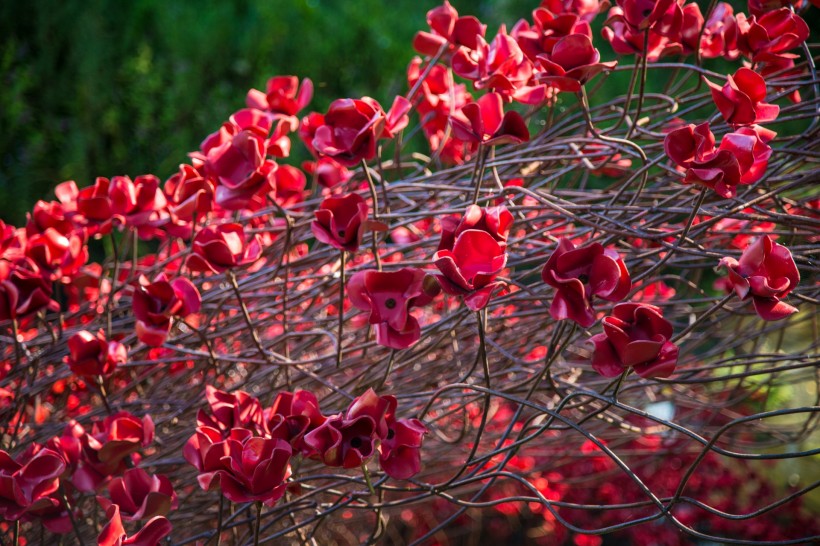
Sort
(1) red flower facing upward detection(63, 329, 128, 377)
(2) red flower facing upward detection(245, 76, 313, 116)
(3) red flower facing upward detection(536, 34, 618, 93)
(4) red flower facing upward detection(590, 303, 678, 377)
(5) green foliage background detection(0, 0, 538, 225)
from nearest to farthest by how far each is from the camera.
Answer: (4) red flower facing upward detection(590, 303, 678, 377) < (3) red flower facing upward detection(536, 34, 618, 93) < (1) red flower facing upward detection(63, 329, 128, 377) < (2) red flower facing upward detection(245, 76, 313, 116) < (5) green foliage background detection(0, 0, 538, 225)

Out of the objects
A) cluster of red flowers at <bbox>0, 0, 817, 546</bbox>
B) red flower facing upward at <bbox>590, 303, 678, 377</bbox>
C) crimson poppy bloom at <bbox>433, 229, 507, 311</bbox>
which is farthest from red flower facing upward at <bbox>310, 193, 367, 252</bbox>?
red flower facing upward at <bbox>590, 303, 678, 377</bbox>

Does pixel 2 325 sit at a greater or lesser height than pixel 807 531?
greater

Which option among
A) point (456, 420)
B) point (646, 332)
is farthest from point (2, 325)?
point (646, 332)

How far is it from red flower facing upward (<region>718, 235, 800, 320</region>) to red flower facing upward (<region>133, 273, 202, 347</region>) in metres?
0.49

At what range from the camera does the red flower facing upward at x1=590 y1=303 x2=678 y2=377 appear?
534 millimetres

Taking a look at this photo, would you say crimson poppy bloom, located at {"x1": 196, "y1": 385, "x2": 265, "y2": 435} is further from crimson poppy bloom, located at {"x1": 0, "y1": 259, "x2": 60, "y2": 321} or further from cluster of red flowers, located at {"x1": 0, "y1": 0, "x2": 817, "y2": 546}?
crimson poppy bloom, located at {"x1": 0, "y1": 259, "x2": 60, "y2": 321}

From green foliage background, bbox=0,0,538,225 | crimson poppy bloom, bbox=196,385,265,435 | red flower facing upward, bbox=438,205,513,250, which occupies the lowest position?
green foliage background, bbox=0,0,538,225

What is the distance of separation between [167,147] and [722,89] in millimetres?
2325

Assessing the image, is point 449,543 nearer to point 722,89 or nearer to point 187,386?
point 187,386

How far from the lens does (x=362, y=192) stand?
907mm

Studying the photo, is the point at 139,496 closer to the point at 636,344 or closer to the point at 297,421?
the point at 297,421

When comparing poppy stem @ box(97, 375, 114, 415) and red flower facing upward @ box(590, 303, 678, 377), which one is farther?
poppy stem @ box(97, 375, 114, 415)

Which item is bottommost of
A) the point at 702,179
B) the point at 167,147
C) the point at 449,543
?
the point at 449,543

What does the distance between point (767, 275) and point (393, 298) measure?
0.29 meters
